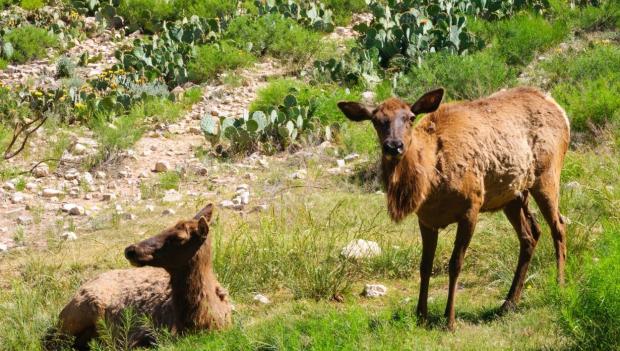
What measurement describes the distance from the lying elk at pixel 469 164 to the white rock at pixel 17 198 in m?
6.02

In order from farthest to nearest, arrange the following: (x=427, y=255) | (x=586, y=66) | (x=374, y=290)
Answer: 1. (x=586, y=66)
2. (x=374, y=290)
3. (x=427, y=255)

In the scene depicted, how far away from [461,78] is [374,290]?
19.8 feet

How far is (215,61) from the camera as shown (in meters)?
16.3

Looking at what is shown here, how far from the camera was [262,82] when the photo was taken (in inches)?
647

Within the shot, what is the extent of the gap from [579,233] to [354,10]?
37.8 ft

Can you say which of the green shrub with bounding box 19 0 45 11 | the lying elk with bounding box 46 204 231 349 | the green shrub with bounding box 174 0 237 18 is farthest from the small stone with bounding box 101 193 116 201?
the green shrub with bounding box 19 0 45 11

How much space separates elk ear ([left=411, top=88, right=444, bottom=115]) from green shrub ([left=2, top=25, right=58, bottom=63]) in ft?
38.4

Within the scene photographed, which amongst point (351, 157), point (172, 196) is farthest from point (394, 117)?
point (351, 157)

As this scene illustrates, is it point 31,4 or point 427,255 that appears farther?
point 31,4

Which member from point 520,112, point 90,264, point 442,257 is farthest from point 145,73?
point 520,112

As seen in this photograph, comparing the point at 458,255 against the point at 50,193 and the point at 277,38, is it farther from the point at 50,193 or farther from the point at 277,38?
the point at 277,38

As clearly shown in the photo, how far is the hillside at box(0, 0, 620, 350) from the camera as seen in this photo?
7758 millimetres

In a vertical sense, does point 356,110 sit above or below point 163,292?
above

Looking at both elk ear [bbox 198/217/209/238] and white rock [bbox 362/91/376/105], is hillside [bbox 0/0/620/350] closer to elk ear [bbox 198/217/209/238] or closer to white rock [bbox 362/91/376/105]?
white rock [bbox 362/91/376/105]
